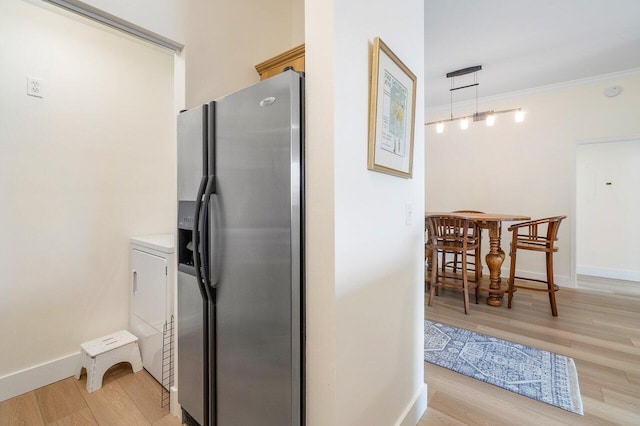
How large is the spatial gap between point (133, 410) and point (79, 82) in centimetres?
228

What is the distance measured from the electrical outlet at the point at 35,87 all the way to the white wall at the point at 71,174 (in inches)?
1.0

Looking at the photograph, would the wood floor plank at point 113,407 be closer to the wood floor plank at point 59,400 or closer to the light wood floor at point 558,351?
the wood floor plank at point 59,400

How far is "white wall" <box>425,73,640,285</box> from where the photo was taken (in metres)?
3.54

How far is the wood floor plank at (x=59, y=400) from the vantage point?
1.59 m

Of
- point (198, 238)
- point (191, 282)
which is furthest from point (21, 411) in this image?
point (198, 238)

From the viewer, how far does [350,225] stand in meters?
1.02

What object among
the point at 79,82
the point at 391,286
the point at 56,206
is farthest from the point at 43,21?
the point at 391,286

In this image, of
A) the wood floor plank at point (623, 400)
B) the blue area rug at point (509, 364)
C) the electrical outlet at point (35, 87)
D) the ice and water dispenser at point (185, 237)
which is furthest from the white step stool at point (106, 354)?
the wood floor plank at point (623, 400)

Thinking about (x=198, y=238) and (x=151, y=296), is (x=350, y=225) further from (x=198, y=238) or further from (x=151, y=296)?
(x=151, y=296)

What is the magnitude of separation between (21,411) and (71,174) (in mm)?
1502

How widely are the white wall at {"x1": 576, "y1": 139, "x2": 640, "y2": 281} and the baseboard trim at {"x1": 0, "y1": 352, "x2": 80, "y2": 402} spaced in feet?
21.3

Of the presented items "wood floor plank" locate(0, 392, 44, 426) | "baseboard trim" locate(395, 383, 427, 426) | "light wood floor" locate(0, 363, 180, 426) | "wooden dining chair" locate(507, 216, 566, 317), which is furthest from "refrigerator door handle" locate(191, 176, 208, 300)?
"wooden dining chair" locate(507, 216, 566, 317)

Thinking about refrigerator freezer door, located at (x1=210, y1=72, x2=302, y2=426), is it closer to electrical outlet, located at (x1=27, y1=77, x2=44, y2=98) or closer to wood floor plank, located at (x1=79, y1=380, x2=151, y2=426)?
wood floor plank, located at (x1=79, y1=380, x2=151, y2=426)

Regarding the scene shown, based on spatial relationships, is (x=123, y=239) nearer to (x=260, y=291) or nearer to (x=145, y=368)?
(x=145, y=368)
